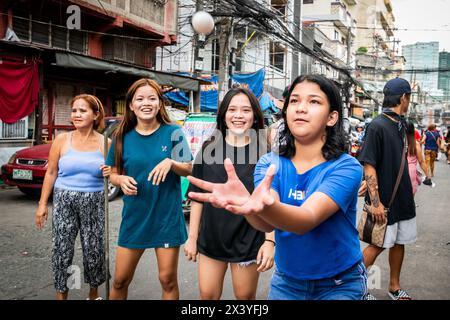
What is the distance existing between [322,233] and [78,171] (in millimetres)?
2221

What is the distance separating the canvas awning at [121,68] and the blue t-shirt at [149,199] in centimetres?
776

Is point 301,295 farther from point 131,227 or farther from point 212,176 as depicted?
point 131,227

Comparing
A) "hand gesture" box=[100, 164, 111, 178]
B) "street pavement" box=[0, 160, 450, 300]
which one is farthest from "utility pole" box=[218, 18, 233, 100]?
"hand gesture" box=[100, 164, 111, 178]

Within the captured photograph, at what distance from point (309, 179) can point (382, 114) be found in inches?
87.8

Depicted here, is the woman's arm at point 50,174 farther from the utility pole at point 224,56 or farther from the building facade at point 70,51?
the utility pole at point 224,56

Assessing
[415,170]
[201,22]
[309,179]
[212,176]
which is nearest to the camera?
[309,179]

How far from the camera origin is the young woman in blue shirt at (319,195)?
1.79m

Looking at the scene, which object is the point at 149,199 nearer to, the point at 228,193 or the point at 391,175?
the point at 228,193

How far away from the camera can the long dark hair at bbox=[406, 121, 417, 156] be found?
393cm

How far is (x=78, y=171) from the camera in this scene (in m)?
3.30

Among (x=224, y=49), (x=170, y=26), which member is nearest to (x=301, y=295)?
(x=224, y=49)

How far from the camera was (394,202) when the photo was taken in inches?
144

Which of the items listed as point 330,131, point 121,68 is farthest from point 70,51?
point 330,131

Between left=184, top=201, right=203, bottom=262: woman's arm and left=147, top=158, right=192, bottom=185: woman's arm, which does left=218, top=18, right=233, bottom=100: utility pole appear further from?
left=184, top=201, right=203, bottom=262: woman's arm
